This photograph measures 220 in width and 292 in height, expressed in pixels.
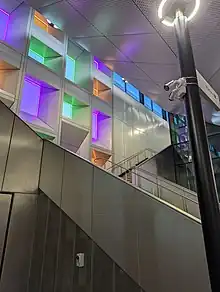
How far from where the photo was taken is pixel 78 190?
4.96 meters

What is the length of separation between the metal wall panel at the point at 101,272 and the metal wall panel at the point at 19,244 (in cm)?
192

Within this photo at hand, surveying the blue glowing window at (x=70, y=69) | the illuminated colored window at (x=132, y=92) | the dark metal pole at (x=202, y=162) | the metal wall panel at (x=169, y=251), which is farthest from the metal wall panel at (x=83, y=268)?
the illuminated colored window at (x=132, y=92)

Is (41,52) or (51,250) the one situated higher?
(41,52)

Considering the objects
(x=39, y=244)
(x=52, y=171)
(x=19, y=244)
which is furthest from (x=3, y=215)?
(x=52, y=171)

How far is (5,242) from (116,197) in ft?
8.81

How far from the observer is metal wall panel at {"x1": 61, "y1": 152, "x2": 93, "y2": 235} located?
4605mm

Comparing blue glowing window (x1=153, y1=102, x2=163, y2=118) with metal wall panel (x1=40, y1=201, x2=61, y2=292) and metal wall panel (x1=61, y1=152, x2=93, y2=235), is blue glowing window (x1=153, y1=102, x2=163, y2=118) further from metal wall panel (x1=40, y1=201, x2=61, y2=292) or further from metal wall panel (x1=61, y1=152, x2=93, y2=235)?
metal wall panel (x1=40, y1=201, x2=61, y2=292)

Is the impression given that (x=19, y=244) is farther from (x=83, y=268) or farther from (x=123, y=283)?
(x=123, y=283)

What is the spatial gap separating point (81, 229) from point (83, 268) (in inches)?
25.7

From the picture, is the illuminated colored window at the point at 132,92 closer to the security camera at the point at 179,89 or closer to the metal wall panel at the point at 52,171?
the metal wall panel at the point at 52,171

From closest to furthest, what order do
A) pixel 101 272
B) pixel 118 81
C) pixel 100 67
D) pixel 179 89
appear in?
pixel 179 89 → pixel 101 272 → pixel 100 67 → pixel 118 81

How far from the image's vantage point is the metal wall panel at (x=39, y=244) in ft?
16.6

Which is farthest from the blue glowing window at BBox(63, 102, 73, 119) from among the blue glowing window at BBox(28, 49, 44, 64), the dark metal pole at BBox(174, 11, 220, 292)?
the dark metal pole at BBox(174, 11, 220, 292)

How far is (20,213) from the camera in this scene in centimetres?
540
